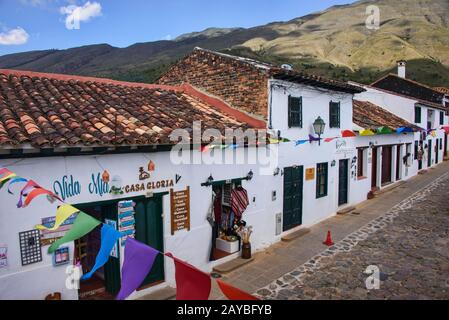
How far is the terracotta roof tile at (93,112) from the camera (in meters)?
6.09

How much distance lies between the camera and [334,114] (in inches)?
537

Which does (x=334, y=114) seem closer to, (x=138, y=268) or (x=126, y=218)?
(x=126, y=218)

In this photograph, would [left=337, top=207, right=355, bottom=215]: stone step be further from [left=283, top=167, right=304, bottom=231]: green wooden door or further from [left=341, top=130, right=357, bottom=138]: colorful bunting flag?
[left=341, top=130, right=357, bottom=138]: colorful bunting flag

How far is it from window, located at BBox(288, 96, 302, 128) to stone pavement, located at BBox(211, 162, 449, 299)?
3963 millimetres

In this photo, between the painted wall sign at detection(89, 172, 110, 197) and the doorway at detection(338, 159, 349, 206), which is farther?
the doorway at detection(338, 159, 349, 206)

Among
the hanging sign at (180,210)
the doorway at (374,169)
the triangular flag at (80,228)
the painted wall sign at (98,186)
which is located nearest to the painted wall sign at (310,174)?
the hanging sign at (180,210)

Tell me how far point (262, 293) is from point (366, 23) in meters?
134

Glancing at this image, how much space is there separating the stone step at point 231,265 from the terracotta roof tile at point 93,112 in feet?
12.3

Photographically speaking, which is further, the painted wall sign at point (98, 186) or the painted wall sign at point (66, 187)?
the painted wall sign at point (98, 186)

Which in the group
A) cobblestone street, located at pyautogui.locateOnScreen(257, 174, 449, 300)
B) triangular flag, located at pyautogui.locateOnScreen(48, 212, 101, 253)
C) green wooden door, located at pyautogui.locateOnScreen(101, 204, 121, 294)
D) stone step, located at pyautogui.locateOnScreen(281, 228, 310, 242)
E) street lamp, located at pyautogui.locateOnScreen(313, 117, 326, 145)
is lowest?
cobblestone street, located at pyautogui.locateOnScreen(257, 174, 449, 300)

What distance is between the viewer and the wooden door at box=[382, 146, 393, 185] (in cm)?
2020

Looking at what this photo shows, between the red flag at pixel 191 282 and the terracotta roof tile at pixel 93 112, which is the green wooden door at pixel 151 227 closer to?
the terracotta roof tile at pixel 93 112

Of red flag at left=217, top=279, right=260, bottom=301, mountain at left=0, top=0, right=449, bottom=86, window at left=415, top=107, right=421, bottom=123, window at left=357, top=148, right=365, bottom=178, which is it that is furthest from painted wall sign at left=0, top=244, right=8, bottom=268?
mountain at left=0, top=0, right=449, bottom=86
